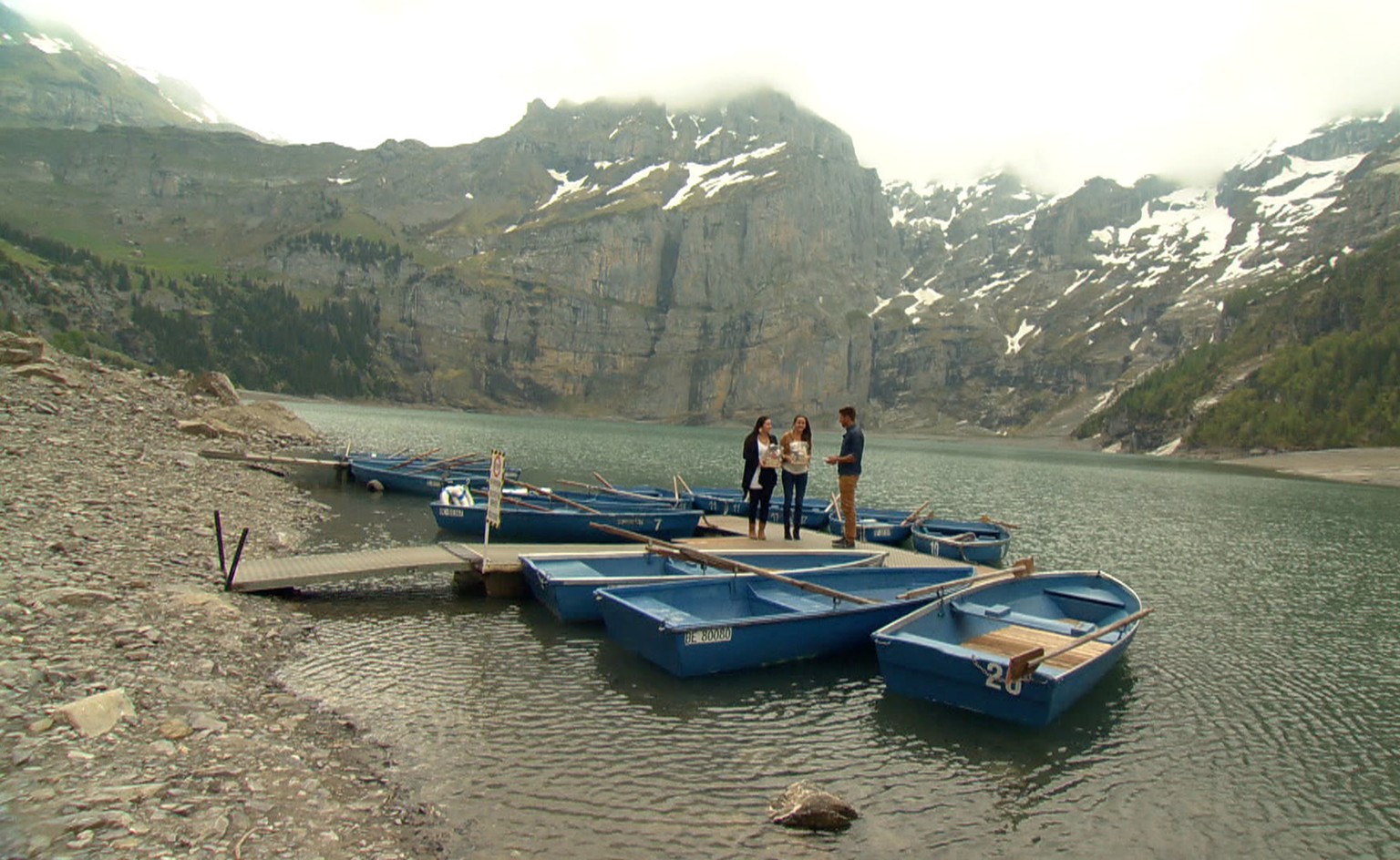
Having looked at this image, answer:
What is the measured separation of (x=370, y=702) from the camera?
1244 centimetres

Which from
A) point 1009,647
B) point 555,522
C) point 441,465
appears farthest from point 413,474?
point 1009,647

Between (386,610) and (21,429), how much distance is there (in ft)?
74.0

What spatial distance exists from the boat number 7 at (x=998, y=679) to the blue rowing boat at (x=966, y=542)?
66.2 ft

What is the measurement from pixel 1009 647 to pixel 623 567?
9849 mm

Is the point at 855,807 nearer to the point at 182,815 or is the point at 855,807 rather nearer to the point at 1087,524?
the point at 182,815

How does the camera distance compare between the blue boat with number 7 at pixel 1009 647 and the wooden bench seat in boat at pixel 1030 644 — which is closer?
the blue boat with number 7 at pixel 1009 647

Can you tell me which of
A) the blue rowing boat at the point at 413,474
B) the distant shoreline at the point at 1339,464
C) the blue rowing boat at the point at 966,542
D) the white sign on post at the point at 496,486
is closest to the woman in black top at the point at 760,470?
the white sign on post at the point at 496,486

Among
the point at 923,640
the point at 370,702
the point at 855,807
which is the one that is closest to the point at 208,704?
the point at 370,702

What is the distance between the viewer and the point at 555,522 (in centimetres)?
3053

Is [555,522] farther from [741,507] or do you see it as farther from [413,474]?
[413,474]

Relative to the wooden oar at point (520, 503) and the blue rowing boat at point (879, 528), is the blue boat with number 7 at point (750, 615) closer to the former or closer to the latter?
the wooden oar at point (520, 503)

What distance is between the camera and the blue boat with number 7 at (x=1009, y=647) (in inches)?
511

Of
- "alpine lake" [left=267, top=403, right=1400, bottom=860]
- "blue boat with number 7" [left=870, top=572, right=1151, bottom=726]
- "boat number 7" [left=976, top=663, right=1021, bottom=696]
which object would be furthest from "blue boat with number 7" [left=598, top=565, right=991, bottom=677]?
"boat number 7" [left=976, top=663, right=1021, bottom=696]

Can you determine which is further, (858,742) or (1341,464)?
(1341,464)
